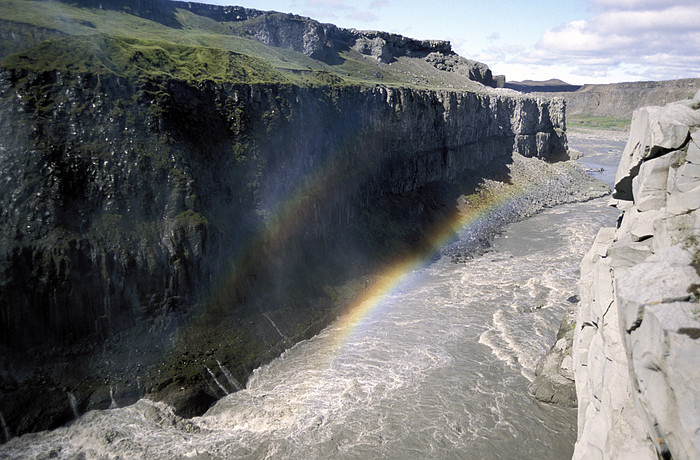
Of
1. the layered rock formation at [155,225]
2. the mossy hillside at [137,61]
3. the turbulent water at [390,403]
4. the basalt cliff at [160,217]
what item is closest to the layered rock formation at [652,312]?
the turbulent water at [390,403]

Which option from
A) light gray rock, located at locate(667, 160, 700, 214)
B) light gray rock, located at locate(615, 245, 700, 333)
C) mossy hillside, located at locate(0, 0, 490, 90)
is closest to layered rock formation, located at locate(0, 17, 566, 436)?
mossy hillside, located at locate(0, 0, 490, 90)

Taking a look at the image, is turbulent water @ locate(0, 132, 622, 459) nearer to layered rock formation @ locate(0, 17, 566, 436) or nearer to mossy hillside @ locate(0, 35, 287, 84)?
layered rock formation @ locate(0, 17, 566, 436)

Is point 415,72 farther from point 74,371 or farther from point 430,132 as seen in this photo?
point 74,371

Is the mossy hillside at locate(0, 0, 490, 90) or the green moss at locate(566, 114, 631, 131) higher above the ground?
the mossy hillside at locate(0, 0, 490, 90)

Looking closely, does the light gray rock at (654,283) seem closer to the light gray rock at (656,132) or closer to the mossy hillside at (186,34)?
the light gray rock at (656,132)

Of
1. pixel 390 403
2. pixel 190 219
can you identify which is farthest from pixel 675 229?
pixel 190 219

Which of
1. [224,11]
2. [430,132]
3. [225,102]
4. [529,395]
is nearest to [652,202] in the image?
[529,395]

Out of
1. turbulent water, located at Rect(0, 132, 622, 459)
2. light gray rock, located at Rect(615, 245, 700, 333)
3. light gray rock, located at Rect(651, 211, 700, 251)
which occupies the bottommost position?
turbulent water, located at Rect(0, 132, 622, 459)
